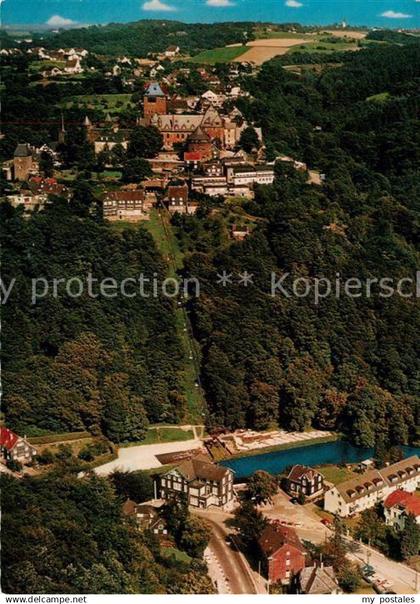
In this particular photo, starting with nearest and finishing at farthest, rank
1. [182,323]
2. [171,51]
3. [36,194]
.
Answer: [182,323] → [36,194] → [171,51]

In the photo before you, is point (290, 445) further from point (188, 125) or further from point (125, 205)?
point (188, 125)

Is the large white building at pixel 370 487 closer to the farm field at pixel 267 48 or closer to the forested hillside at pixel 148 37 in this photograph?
the forested hillside at pixel 148 37

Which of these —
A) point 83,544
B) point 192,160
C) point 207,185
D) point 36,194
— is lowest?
point 83,544

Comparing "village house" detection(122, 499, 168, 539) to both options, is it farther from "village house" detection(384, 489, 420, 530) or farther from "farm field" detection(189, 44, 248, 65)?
"farm field" detection(189, 44, 248, 65)

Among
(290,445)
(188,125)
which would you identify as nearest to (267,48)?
(188,125)

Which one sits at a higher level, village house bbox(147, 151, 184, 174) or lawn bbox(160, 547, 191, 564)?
village house bbox(147, 151, 184, 174)

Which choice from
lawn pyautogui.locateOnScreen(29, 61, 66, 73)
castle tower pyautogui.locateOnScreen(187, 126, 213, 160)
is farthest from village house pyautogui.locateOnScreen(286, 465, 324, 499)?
lawn pyautogui.locateOnScreen(29, 61, 66, 73)
